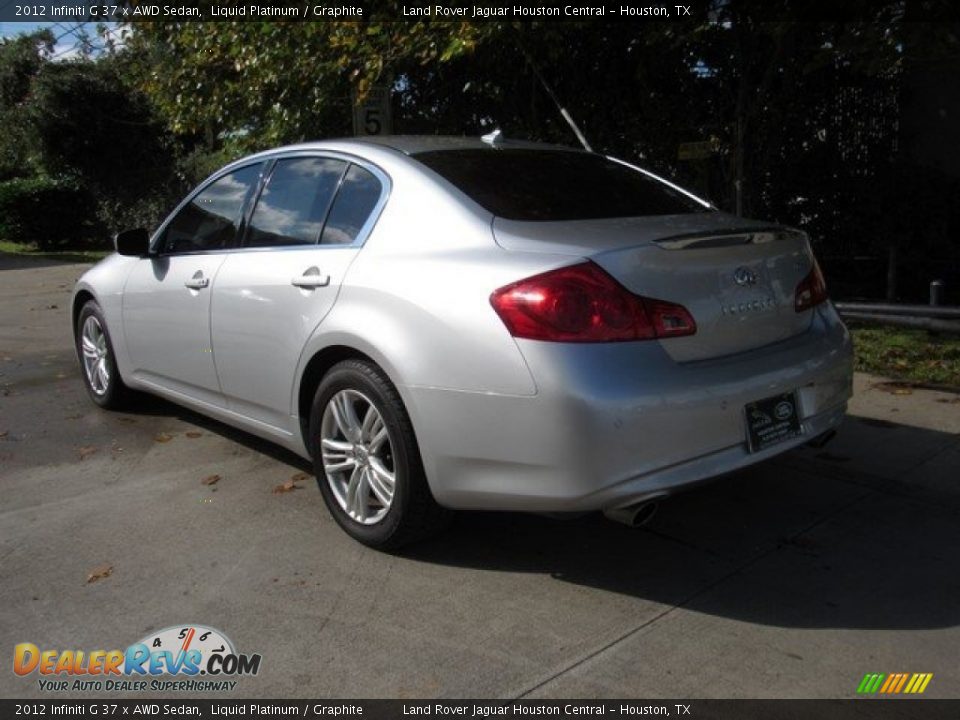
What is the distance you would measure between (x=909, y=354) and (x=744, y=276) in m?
3.98

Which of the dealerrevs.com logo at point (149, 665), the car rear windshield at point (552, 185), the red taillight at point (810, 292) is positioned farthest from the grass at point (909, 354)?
the dealerrevs.com logo at point (149, 665)

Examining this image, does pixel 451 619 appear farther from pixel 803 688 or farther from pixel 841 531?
pixel 841 531

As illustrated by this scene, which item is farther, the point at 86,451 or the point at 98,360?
the point at 98,360

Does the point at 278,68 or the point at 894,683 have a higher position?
the point at 278,68

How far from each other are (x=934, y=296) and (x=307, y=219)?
16.5ft

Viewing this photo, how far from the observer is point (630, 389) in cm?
305

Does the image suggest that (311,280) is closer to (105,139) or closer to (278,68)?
(278,68)

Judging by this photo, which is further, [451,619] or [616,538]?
[616,538]

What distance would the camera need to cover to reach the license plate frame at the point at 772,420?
334 cm

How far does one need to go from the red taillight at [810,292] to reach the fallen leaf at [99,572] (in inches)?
112

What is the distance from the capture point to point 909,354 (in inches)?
269

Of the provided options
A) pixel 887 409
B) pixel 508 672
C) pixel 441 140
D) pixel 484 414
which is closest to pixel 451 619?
pixel 508 672

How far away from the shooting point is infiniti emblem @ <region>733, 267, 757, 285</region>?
3.44m
